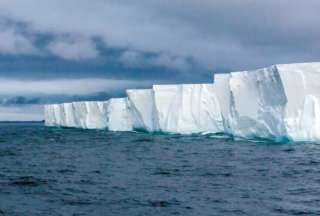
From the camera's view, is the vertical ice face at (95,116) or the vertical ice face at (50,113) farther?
the vertical ice face at (50,113)

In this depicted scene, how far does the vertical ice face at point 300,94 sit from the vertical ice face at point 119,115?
24.2 metres

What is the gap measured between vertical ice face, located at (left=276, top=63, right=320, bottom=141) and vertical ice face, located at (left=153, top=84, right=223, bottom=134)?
11.1 metres

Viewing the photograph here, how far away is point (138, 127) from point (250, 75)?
18389 mm

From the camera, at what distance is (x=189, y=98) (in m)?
37.0

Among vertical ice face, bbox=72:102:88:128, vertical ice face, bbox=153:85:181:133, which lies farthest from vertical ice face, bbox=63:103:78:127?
vertical ice face, bbox=153:85:181:133

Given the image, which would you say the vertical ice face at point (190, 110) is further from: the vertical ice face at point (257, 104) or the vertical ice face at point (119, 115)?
the vertical ice face at point (119, 115)

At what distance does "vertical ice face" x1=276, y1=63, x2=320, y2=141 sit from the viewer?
2481cm

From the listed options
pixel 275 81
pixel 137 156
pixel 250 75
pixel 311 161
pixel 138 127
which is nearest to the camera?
pixel 311 161

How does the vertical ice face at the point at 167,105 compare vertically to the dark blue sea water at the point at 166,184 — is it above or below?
above

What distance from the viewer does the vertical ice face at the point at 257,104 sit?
25.7 m

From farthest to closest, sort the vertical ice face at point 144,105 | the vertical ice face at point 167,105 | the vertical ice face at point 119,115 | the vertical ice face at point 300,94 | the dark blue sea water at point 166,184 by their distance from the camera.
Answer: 1. the vertical ice face at point 119,115
2. the vertical ice face at point 144,105
3. the vertical ice face at point 167,105
4. the vertical ice face at point 300,94
5. the dark blue sea water at point 166,184

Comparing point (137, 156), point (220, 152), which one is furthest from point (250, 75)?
point (137, 156)

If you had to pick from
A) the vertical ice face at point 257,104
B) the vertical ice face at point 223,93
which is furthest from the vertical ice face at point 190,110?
the vertical ice face at point 257,104

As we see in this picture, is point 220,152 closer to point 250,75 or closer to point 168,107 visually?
point 250,75
